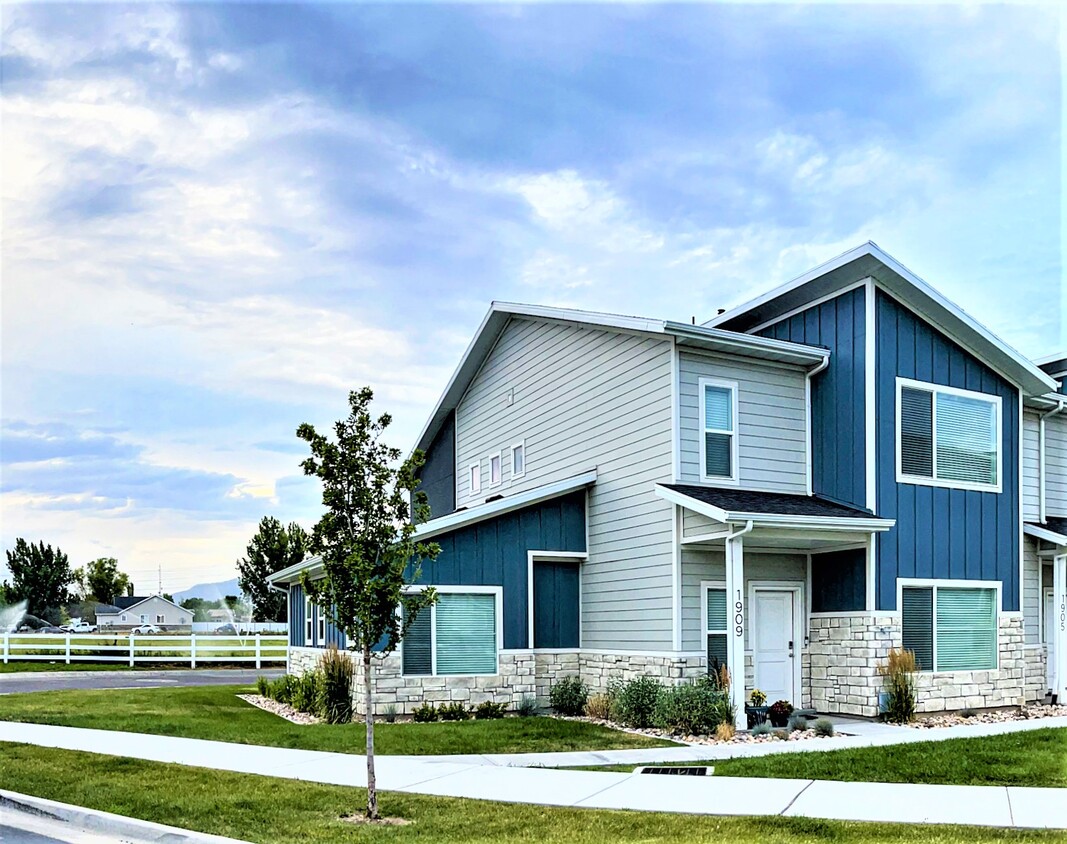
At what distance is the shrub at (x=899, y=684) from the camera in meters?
15.4

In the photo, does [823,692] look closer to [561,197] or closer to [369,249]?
[561,197]

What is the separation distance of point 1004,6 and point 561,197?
9322mm

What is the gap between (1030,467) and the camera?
65.8ft

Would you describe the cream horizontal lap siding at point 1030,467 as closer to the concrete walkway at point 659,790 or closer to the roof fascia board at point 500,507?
the roof fascia board at point 500,507

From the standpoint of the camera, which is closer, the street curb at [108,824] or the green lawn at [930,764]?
the street curb at [108,824]

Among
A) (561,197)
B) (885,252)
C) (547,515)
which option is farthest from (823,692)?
(561,197)

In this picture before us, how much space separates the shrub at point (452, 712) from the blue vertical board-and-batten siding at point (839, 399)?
22.4ft

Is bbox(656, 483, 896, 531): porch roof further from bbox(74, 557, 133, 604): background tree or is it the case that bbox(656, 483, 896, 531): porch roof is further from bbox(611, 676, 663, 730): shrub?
bbox(74, 557, 133, 604): background tree

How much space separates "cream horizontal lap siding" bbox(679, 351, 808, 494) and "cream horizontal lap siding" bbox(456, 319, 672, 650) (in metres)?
0.37

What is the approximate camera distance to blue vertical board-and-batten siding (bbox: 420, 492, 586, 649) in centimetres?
1680

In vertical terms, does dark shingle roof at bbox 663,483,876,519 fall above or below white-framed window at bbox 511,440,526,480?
below

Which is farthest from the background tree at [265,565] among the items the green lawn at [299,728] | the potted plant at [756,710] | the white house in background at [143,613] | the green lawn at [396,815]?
the green lawn at [396,815]

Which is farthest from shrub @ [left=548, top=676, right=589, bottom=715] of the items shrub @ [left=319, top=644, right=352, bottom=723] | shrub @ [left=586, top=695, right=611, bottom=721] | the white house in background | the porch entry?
the white house in background

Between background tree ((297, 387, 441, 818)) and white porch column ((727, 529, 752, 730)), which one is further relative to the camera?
white porch column ((727, 529, 752, 730))
